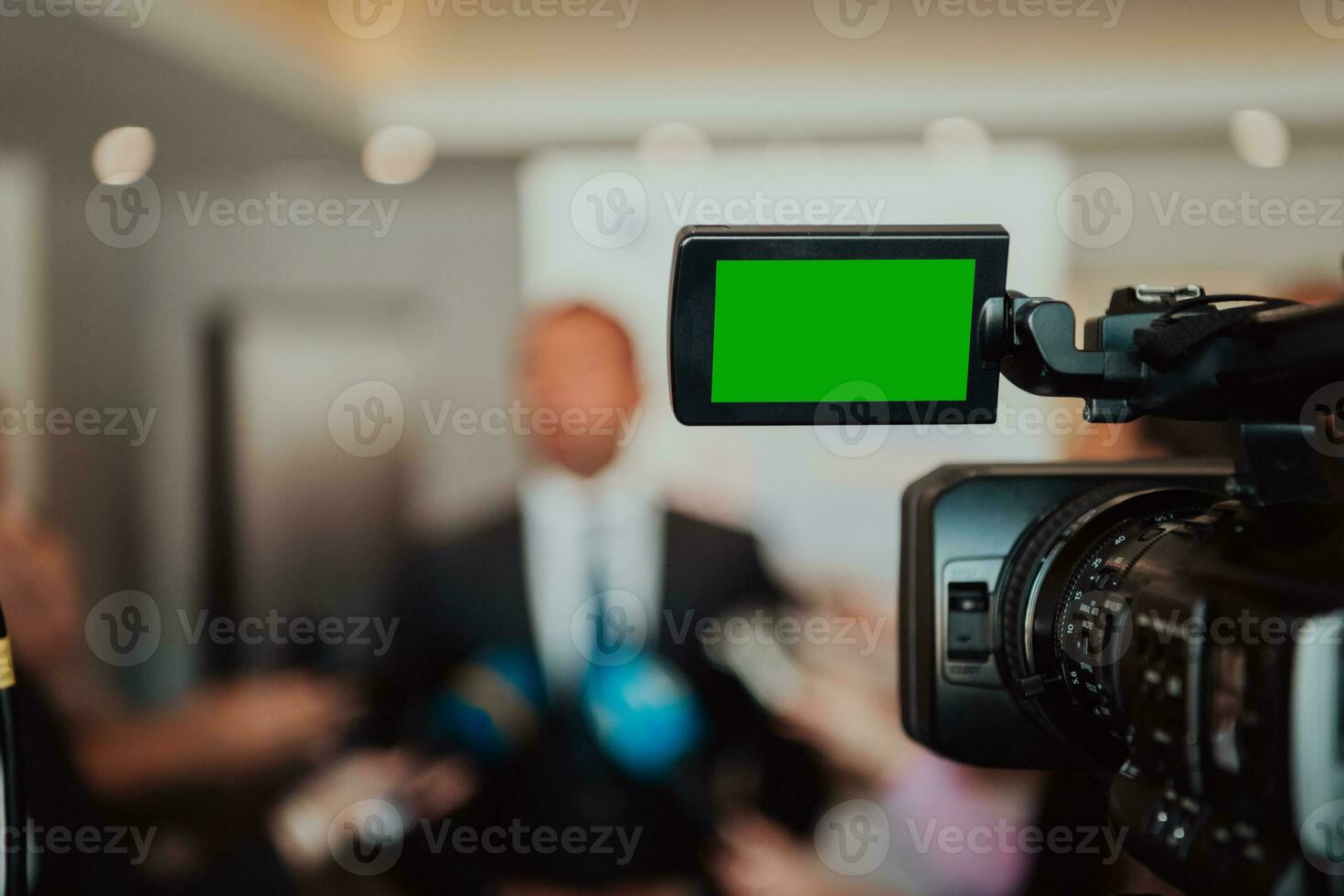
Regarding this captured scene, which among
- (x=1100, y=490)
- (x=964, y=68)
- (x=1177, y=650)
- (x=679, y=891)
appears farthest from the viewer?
(x=964, y=68)

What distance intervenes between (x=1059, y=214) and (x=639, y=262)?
2.95 ft

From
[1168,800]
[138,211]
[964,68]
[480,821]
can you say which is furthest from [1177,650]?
[138,211]

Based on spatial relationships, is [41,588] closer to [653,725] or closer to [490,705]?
[490,705]

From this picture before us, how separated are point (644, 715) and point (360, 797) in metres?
0.57

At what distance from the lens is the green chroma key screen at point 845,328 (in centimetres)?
55

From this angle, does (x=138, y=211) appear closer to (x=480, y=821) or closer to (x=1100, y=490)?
(x=480, y=821)

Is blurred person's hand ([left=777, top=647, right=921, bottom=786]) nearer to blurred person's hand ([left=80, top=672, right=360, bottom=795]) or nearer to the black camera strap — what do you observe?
blurred person's hand ([left=80, top=672, right=360, bottom=795])

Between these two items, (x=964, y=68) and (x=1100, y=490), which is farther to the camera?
(x=964, y=68)

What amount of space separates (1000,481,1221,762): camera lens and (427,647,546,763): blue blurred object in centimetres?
164

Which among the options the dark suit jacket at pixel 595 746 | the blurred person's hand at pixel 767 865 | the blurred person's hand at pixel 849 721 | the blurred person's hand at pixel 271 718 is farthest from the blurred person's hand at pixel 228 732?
the blurred person's hand at pixel 849 721

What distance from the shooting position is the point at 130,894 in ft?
5.78

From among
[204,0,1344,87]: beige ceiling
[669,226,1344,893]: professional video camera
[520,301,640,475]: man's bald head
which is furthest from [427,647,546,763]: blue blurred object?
[669,226,1344,893]: professional video camera

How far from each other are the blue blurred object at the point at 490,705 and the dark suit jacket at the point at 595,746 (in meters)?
0.03

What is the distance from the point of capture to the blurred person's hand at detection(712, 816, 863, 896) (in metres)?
2.18
